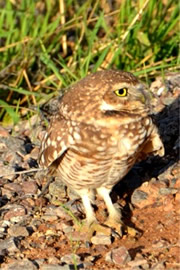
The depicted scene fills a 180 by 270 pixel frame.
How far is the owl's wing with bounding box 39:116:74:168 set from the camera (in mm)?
4683

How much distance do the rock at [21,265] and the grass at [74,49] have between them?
6.17ft

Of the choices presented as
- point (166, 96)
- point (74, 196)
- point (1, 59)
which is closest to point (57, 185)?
point (74, 196)

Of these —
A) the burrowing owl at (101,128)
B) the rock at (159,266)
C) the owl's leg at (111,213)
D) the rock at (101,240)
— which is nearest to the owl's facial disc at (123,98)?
the burrowing owl at (101,128)

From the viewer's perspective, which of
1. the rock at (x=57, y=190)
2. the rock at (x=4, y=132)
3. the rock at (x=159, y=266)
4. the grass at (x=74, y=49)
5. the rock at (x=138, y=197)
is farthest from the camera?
the grass at (x=74, y=49)

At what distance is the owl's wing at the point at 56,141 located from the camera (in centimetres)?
468

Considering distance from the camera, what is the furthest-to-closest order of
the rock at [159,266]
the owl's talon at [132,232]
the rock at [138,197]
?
the rock at [138,197]
the owl's talon at [132,232]
the rock at [159,266]

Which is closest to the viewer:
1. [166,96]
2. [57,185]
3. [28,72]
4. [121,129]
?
[121,129]

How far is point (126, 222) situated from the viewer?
5.07 metres

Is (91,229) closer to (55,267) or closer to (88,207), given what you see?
(88,207)

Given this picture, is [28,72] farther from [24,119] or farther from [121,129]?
[121,129]

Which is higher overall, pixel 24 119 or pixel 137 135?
pixel 137 135

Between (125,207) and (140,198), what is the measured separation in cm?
12

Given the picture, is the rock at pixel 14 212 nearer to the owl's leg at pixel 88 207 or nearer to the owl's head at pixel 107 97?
the owl's leg at pixel 88 207

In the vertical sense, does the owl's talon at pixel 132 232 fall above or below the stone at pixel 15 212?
above
